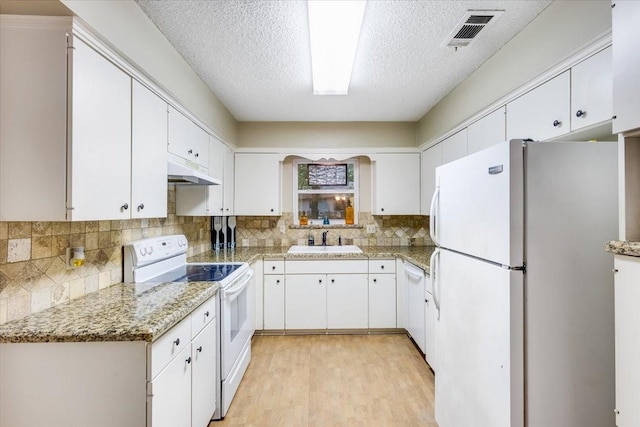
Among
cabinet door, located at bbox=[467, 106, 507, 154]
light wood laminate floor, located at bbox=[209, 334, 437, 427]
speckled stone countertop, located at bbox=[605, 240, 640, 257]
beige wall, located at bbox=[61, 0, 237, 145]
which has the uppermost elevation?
beige wall, located at bbox=[61, 0, 237, 145]

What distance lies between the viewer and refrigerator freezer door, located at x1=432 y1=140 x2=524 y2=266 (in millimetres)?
1195

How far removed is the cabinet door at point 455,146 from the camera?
2.60 meters

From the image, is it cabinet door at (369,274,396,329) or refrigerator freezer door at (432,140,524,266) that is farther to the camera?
cabinet door at (369,274,396,329)

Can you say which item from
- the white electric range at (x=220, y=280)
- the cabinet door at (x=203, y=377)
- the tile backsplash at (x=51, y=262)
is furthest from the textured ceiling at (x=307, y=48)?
the cabinet door at (x=203, y=377)

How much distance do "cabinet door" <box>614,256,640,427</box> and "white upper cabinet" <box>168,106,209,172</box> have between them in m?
2.23

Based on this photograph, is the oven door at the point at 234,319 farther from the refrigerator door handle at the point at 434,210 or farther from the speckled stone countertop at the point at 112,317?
the refrigerator door handle at the point at 434,210

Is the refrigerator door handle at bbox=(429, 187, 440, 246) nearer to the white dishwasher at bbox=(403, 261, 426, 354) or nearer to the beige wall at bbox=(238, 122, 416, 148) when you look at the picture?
the white dishwasher at bbox=(403, 261, 426, 354)

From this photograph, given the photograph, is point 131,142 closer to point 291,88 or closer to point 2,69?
point 2,69

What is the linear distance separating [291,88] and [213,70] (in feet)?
2.18

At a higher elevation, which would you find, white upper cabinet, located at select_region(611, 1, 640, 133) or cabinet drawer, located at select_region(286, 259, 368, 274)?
white upper cabinet, located at select_region(611, 1, 640, 133)

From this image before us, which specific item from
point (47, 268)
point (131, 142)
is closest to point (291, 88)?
point (131, 142)

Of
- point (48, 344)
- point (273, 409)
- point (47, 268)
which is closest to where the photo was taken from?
point (48, 344)

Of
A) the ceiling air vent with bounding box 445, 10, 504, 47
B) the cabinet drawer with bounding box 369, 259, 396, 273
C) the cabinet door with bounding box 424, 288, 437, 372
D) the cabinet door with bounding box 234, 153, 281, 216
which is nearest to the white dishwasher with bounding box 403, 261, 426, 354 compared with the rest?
the cabinet door with bounding box 424, 288, 437, 372

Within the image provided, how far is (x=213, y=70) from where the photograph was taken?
2.40 m
